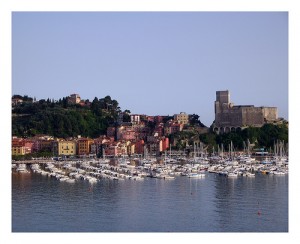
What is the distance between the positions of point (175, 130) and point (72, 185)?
37.2ft

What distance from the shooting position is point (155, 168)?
14227mm

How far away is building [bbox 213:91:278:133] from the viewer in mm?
22391

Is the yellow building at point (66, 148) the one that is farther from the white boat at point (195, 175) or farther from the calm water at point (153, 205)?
the white boat at point (195, 175)

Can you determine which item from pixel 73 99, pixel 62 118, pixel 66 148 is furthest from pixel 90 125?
pixel 66 148

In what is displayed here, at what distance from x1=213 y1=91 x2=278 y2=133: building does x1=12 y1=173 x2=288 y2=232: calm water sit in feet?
33.1

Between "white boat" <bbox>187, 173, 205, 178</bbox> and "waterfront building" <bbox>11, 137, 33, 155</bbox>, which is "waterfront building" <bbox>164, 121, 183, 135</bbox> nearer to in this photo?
"waterfront building" <bbox>11, 137, 33, 155</bbox>

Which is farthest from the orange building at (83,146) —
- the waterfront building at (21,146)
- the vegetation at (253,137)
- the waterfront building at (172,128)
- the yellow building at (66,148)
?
the vegetation at (253,137)

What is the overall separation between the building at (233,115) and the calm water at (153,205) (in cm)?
1008

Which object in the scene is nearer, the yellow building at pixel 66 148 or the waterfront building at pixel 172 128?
the yellow building at pixel 66 148

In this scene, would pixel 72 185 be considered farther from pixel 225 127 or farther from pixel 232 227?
pixel 225 127

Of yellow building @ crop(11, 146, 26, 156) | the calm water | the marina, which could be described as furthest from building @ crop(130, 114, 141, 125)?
the calm water

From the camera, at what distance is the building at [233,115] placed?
2239 centimetres

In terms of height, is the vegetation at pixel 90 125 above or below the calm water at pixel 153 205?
above
